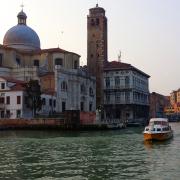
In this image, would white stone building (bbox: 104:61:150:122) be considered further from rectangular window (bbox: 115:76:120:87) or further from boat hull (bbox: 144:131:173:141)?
boat hull (bbox: 144:131:173:141)

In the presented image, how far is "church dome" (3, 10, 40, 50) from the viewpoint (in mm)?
76719

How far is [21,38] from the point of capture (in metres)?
76.8

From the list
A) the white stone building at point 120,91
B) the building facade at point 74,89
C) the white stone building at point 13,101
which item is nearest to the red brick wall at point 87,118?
the white stone building at point 13,101

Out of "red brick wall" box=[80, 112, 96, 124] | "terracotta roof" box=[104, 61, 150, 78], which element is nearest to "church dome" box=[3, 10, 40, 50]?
"terracotta roof" box=[104, 61, 150, 78]

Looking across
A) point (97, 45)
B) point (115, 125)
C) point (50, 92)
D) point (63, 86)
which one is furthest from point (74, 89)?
point (97, 45)

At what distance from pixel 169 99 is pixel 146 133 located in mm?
164306

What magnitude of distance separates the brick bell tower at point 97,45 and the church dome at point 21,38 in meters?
10.3

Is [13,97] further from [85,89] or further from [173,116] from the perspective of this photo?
[173,116]

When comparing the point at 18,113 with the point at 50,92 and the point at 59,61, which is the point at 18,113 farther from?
the point at 59,61

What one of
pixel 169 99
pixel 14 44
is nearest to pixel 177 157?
pixel 14 44

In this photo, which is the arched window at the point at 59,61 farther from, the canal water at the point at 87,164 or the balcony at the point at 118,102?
the canal water at the point at 87,164

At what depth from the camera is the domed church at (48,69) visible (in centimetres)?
6600

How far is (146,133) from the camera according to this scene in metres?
35.3

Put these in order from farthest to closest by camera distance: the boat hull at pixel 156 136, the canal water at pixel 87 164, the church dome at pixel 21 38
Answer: the church dome at pixel 21 38 < the boat hull at pixel 156 136 < the canal water at pixel 87 164
